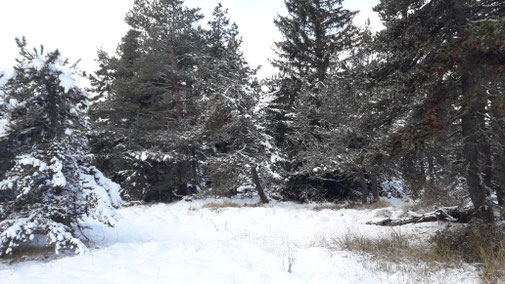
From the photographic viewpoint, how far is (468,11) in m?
6.88

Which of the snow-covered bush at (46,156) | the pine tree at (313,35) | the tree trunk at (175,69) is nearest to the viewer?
the snow-covered bush at (46,156)

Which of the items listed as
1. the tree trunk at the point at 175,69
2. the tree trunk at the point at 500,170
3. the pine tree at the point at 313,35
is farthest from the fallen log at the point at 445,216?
the tree trunk at the point at 175,69

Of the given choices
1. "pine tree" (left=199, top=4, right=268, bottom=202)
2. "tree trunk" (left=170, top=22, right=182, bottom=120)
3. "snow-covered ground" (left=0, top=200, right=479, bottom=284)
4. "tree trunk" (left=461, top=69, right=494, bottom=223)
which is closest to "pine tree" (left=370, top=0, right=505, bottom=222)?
"tree trunk" (left=461, top=69, right=494, bottom=223)

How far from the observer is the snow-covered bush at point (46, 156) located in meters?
6.61

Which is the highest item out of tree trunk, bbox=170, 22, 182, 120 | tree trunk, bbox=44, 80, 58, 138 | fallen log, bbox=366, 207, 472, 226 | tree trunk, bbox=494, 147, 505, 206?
tree trunk, bbox=170, 22, 182, 120

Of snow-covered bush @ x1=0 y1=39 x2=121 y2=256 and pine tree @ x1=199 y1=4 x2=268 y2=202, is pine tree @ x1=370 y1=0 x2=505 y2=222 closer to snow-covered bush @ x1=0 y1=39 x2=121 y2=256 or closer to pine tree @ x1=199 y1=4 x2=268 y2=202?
snow-covered bush @ x1=0 y1=39 x2=121 y2=256

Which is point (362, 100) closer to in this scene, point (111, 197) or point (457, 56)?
point (457, 56)

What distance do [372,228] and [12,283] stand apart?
8182mm

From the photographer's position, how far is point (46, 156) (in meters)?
6.96

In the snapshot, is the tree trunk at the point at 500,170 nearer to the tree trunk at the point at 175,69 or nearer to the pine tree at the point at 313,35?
the pine tree at the point at 313,35

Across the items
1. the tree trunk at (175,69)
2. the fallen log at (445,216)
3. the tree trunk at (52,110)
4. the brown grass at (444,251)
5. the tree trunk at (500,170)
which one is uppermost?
the tree trunk at (175,69)

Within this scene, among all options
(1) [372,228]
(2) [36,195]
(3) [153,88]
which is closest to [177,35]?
(3) [153,88]

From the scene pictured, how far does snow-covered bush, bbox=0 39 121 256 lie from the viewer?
6613 millimetres

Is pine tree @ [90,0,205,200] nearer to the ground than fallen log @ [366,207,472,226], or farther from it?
farther from it
